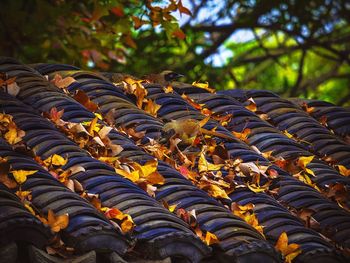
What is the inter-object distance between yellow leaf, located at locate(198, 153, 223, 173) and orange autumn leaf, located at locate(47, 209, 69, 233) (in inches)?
44.5

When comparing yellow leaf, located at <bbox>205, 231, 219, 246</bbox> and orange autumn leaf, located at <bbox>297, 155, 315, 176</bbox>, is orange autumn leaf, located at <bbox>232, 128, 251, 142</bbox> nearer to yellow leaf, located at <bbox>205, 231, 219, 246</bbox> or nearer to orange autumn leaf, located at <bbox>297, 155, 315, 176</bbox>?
orange autumn leaf, located at <bbox>297, 155, 315, 176</bbox>

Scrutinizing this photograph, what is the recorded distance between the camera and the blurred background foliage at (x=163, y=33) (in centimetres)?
772

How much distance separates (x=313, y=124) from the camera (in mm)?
5148

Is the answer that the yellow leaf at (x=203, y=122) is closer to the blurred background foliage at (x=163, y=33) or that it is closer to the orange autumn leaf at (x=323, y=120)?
the orange autumn leaf at (x=323, y=120)

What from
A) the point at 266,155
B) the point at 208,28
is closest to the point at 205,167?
the point at 266,155

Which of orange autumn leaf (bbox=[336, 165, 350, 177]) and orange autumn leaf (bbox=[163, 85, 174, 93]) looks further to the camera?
orange autumn leaf (bbox=[163, 85, 174, 93])

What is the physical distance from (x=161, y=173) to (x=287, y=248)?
67cm

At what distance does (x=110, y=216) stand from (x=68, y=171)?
0.38 meters

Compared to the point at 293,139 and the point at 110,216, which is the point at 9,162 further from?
the point at 293,139

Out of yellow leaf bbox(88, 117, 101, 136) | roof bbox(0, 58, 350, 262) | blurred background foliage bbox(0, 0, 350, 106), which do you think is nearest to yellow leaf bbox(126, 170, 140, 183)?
roof bbox(0, 58, 350, 262)

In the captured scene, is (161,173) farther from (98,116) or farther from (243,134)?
(243,134)

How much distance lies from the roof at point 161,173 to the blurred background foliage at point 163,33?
81.7 inches

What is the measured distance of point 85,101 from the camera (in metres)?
4.35

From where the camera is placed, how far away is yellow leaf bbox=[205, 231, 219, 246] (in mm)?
3147
